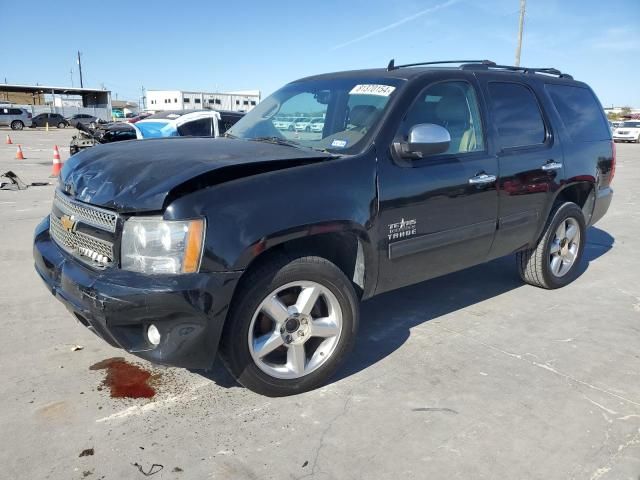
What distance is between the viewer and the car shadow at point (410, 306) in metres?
3.39

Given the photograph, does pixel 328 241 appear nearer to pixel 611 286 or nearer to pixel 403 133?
pixel 403 133

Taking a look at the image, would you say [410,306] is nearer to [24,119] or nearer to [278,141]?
[278,141]

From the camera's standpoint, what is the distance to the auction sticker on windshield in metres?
3.41

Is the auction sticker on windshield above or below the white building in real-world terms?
below

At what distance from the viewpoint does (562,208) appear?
→ 15.2 feet

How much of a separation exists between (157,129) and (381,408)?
31.4 ft

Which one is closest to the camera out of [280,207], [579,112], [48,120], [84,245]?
[280,207]

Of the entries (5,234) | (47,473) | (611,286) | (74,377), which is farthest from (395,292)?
(5,234)

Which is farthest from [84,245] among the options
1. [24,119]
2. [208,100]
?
[24,119]

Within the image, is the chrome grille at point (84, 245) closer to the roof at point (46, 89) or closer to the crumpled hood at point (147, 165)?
the crumpled hood at point (147, 165)

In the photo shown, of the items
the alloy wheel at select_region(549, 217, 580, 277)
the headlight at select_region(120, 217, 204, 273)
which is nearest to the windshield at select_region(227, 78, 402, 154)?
the headlight at select_region(120, 217, 204, 273)

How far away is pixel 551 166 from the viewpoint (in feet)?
14.1

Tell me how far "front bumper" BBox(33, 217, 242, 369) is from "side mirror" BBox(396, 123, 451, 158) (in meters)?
1.38

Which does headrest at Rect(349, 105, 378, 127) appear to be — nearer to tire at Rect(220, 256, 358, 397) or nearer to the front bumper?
tire at Rect(220, 256, 358, 397)
